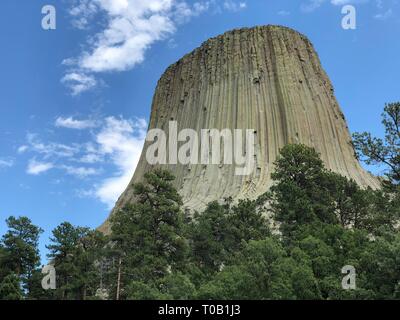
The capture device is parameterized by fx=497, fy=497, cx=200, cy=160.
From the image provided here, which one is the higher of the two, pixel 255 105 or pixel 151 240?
pixel 255 105

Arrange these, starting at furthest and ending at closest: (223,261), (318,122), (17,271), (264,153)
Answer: (318,122), (264,153), (17,271), (223,261)

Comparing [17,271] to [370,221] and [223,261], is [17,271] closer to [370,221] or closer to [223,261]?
→ [223,261]

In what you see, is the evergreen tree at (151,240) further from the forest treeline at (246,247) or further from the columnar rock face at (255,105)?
the columnar rock face at (255,105)

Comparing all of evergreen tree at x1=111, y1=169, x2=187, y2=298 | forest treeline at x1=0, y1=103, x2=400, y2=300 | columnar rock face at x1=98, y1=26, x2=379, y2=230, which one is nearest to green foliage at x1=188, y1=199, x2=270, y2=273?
forest treeline at x1=0, y1=103, x2=400, y2=300

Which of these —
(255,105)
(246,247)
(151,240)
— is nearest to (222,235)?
(151,240)

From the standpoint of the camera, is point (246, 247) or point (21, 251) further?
point (21, 251)

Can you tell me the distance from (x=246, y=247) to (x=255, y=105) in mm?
47134

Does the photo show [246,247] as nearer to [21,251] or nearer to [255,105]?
[21,251]

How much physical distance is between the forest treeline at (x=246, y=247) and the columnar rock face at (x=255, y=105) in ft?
82.3

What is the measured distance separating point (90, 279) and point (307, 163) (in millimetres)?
15132

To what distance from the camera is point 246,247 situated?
22000mm

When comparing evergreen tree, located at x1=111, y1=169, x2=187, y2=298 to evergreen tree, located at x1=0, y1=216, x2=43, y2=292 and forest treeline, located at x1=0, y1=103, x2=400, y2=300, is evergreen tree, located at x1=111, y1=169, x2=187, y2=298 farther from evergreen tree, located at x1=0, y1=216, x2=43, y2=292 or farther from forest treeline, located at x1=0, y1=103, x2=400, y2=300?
evergreen tree, located at x1=0, y1=216, x2=43, y2=292

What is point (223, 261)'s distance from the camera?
30.0 metres
